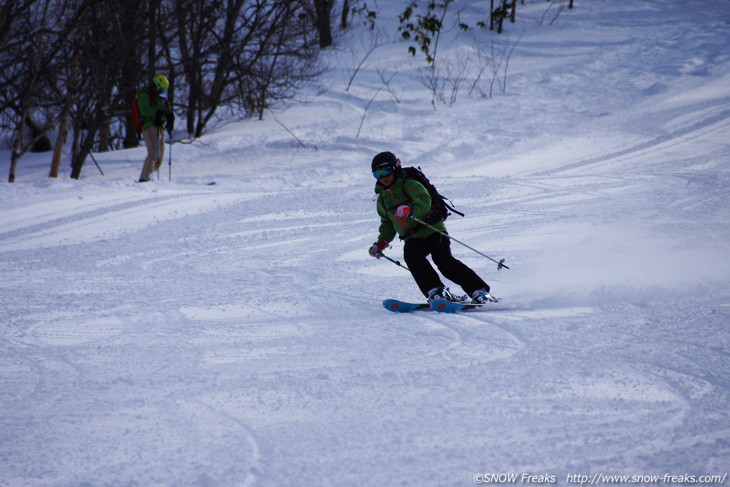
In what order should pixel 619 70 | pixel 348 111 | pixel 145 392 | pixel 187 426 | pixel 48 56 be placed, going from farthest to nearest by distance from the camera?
pixel 619 70 → pixel 348 111 → pixel 48 56 → pixel 145 392 → pixel 187 426

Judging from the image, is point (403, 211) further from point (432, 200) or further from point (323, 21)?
point (323, 21)

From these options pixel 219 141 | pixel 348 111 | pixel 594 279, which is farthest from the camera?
pixel 348 111

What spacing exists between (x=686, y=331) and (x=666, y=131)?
9619mm

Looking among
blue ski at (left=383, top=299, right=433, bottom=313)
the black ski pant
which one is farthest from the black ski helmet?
blue ski at (left=383, top=299, right=433, bottom=313)

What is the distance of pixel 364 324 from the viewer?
4.54 m

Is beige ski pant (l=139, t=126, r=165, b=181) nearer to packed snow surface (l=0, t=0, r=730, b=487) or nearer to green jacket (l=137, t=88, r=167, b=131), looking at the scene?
green jacket (l=137, t=88, r=167, b=131)

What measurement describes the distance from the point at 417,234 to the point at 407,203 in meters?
0.30

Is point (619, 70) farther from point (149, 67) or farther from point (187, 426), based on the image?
point (187, 426)

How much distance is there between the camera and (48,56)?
39.2 feet

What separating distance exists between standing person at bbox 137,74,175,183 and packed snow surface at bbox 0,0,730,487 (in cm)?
61

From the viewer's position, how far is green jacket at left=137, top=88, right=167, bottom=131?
10.5 metres

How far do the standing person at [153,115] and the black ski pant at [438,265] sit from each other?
681 centimetres

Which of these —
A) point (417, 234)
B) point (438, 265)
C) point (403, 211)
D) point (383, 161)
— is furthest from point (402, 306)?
point (383, 161)

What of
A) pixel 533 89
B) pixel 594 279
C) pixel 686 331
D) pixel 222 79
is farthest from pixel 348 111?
pixel 686 331
